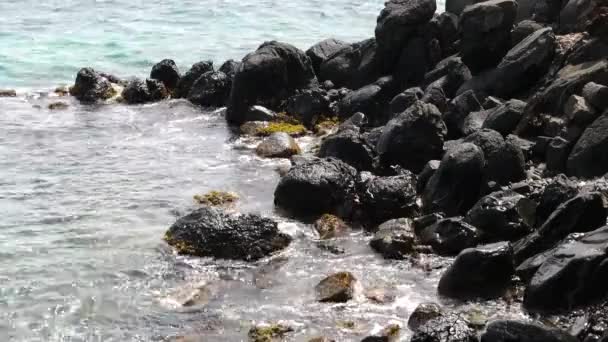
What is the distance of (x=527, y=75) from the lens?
21953 millimetres

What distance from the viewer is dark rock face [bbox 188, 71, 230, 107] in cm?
2933

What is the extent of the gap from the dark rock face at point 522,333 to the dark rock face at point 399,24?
685 inches

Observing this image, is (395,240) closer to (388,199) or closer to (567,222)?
(388,199)

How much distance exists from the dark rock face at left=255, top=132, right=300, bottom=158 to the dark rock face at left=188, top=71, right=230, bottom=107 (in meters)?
6.42

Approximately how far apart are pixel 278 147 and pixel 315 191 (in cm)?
534

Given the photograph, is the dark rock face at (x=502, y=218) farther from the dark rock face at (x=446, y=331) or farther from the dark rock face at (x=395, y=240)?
the dark rock face at (x=446, y=331)

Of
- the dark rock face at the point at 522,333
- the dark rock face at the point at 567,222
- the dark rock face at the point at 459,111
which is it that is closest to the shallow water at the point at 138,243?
the dark rock face at the point at 567,222

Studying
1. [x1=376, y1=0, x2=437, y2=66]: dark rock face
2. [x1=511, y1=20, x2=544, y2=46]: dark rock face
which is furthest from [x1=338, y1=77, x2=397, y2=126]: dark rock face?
[x1=511, y1=20, x2=544, y2=46]: dark rock face

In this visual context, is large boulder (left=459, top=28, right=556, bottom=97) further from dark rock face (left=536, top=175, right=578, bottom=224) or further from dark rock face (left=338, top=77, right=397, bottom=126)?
dark rock face (left=536, top=175, right=578, bottom=224)

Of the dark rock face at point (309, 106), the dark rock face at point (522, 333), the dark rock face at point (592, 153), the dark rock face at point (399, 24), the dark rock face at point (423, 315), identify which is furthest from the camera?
the dark rock face at point (399, 24)

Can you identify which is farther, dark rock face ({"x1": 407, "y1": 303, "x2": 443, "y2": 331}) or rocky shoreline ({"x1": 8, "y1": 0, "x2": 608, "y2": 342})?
rocky shoreline ({"x1": 8, "y1": 0, "x2": 608, "y2": 342})

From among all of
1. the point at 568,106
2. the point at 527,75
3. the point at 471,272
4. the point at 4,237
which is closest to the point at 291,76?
the point at 527,75

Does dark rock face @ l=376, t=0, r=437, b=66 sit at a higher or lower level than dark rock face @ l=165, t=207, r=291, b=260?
higher

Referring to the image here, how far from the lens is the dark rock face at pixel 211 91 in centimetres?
2933
